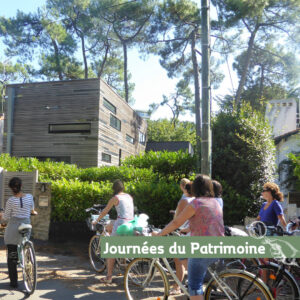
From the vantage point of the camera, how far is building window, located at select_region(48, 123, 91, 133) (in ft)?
67.7

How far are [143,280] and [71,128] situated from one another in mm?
17093

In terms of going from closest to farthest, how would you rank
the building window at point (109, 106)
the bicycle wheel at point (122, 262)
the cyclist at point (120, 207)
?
the cyclist at point (120, 207) → the bicycle wheel at point (122, 262) → the building window at point (109, 106)

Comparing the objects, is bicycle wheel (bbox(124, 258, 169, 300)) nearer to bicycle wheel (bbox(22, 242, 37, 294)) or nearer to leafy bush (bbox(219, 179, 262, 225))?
bicycle wheel (bbox(22, 242, 37, 294))

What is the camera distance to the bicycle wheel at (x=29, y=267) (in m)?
5.38

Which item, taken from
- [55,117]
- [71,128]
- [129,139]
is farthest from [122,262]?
[129,139]

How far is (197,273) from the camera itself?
369 centimetres

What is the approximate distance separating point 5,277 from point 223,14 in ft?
80.7

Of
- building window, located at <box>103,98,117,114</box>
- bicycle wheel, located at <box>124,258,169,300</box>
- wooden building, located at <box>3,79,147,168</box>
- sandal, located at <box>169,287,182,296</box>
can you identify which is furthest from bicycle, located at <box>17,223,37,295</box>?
building window, located at <box>103,98,117,114</box>

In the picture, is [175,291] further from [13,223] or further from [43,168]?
[43,168]

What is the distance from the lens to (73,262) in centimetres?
798

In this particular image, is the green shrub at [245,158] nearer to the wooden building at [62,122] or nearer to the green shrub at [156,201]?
the green shrub at [156,201]

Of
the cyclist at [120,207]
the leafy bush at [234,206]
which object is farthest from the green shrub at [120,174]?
the cyclist at [120,207]

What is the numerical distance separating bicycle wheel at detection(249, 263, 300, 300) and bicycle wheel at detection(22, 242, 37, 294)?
3.25 m

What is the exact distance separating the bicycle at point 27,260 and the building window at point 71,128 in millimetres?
15025
